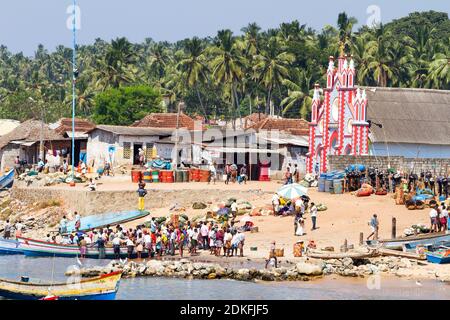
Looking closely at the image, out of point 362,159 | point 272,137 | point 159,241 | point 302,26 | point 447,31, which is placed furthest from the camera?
point 447,31

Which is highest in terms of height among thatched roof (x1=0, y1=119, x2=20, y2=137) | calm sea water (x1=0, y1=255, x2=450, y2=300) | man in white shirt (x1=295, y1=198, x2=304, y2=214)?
thatched roof (x1=0, y1=119, x2=20, y2=137)

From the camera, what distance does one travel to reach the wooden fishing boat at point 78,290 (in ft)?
102

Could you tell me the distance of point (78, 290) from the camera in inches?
1227

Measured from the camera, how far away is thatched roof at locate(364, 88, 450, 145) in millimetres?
62406

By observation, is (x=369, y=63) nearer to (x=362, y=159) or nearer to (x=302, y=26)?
(x=302, y=26)

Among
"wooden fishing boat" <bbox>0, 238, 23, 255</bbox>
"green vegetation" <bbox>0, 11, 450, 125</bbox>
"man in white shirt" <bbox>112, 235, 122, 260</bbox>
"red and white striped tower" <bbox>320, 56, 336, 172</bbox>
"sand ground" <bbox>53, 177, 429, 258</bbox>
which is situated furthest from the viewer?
"green vegetation" <bbox>0, 11, 450, 125</bbox>

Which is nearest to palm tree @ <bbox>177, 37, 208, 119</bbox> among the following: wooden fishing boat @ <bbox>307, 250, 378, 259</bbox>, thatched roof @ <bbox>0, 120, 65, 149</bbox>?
thatched roof @ <bbox>0, 120, 65, 149</bbox>

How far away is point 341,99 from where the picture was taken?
6212cm

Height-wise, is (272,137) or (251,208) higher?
(272,137)

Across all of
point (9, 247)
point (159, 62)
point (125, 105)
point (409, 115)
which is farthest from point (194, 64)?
point (9, 247)

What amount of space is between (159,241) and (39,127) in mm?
40185

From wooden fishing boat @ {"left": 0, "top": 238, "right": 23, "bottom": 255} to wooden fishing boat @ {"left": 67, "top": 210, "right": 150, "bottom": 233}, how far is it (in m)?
4.52

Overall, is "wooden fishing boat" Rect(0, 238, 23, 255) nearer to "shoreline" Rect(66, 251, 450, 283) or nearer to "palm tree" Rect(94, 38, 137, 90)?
"shoreline" Rect(66, 251, 450, 283)
